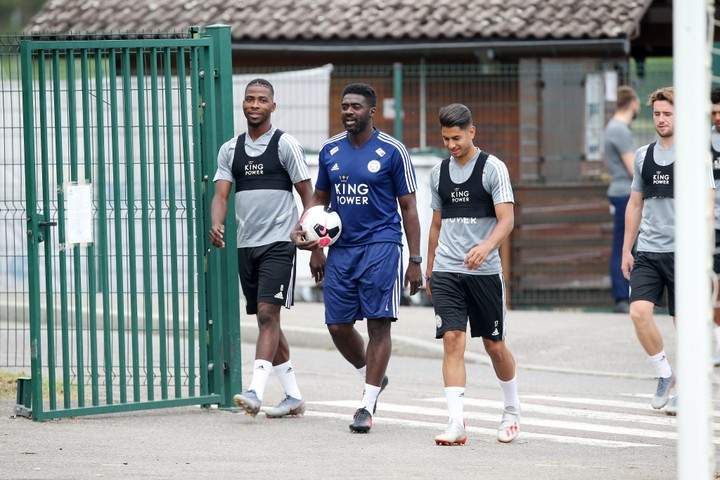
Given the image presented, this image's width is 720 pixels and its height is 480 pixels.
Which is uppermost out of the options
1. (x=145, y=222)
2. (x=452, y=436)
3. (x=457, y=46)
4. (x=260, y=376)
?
(x=457, y=46)

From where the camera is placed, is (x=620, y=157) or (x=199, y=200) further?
(x=620, y=157)

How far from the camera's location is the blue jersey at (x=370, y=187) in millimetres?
9195

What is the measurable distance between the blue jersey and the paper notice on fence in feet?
4.85

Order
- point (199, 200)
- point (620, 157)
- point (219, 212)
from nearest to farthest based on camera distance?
point (219, 212) → point (199, 200) → point (620, 157)

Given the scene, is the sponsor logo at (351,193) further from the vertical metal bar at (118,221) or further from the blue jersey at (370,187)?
the vertical metal bar at (118,221)

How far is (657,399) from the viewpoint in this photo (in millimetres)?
10258

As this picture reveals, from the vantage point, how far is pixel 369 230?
921 cm

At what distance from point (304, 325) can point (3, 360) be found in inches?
155

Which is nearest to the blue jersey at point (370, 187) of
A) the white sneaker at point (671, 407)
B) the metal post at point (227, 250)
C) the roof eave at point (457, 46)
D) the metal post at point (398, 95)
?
the metal post at point (227, 250)

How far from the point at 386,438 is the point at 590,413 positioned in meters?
1.95

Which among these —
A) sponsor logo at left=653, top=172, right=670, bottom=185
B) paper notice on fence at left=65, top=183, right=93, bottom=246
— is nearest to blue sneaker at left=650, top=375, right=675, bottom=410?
sponsor logo at left=653, top=172, right=670, bottom=185

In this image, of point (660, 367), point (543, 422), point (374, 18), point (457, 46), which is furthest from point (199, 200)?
point (374, 18)

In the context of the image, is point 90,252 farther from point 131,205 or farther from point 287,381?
point 287,381

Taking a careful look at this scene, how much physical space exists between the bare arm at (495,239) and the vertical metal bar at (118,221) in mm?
2184
